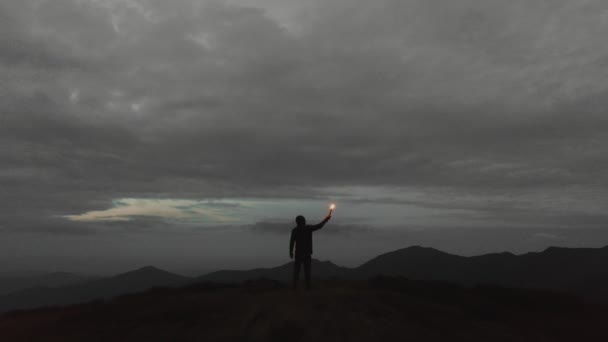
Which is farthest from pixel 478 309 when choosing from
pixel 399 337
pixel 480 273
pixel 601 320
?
pixel 480 273

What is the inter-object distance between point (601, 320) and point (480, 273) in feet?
538

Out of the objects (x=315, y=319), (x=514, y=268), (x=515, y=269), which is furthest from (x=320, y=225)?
(x=514, y=268)

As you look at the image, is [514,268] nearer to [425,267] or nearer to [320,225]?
[425,267]

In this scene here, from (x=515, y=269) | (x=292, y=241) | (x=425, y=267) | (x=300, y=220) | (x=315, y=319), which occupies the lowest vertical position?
(x=425, y=267)

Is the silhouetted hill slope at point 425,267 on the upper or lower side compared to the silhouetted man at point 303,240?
lower

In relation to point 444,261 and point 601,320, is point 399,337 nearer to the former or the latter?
point 601,320

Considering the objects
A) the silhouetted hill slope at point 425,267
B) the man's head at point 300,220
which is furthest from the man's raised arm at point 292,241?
the silhouetted hill slope at point 425,267

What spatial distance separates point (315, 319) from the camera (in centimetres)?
1472

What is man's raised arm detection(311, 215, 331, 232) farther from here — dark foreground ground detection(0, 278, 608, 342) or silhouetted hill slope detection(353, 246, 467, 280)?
silhouetted hill slope detection(353, 246, 467, 280)

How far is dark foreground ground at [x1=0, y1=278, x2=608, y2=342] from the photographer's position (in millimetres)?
14234

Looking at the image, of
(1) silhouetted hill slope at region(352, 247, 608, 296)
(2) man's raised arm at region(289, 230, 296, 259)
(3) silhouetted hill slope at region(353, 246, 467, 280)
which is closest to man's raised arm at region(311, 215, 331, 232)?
(2) man's raised arm at region(289, 230, 296, 259)

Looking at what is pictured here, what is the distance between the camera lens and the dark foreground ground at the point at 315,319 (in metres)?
14.2

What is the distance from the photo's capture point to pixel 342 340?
1321 centimetres

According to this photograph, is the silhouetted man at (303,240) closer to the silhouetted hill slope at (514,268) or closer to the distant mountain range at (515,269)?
the distant mountain range at (515,269)
